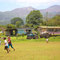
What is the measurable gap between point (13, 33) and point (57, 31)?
1503cm

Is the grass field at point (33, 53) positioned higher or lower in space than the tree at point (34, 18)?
lower

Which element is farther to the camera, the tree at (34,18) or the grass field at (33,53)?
the tree at (34,18)

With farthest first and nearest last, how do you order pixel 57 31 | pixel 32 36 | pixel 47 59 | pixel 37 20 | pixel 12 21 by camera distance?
pixel 12 21 < pixel 37 20 < pixel 57 31 < pixel 32 36 < pixel 47 59

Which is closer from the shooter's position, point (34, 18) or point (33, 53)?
point (33, 53)

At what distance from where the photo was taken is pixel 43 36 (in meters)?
40.8

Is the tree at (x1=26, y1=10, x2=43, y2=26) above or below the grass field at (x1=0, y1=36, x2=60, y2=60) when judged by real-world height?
above

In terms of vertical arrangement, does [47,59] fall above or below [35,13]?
below

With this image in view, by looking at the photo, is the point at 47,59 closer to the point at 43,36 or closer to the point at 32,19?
the point at 43,36

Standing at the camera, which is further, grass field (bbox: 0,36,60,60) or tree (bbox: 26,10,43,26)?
tree (bbox: 26,10,43,26)

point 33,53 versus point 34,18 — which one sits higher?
point 34,18

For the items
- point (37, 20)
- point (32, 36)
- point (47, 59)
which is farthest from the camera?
point (37, 20)

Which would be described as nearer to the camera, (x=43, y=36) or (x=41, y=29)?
(x=43, y=36)

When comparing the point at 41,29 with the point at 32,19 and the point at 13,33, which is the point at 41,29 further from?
the point at 32,19

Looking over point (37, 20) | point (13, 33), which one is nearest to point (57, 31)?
point (13, 33)
